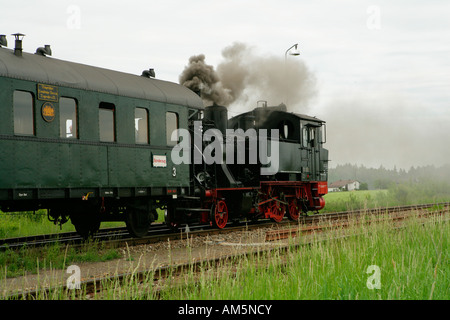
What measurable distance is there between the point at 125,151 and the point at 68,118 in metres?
1.58

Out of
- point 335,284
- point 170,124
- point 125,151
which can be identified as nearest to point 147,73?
point 170,124

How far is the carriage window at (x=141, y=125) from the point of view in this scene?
35.1ft

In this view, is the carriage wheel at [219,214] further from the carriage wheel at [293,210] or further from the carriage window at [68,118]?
the carriage window at [68,118]

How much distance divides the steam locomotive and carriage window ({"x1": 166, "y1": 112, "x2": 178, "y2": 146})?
3 cm

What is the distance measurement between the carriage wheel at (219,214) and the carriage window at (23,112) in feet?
19.7

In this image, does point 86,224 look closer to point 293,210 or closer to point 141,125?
point 141,125

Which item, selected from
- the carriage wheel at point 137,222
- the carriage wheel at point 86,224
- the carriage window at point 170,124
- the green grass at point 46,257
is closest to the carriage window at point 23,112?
the green grass at point 46,257

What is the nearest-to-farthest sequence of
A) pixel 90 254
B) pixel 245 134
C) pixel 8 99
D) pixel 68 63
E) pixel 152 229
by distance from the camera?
pixel 8 99
pixel 90 254
pixel 68 63
pixel 152 229
pixel 245 134

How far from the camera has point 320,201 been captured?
17984 millimetres

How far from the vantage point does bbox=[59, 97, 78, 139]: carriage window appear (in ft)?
29.6

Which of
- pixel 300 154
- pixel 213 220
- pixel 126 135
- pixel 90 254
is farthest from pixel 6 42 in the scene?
pixel 300 154

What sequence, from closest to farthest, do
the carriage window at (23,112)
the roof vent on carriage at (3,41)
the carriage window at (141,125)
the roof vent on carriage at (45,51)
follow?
the carriage window at (23,112) < the roof vent on carriage at (3,41) < the roof vent on carriage at (45,51) < the carriage window at (141,125)
